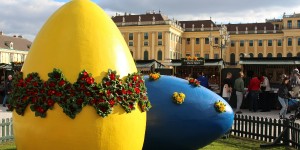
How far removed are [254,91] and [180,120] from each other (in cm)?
1171

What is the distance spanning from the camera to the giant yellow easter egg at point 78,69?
17.3 ft

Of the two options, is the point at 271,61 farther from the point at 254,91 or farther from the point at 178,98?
the point at 178,98

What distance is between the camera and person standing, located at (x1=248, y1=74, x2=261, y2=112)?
18.4m

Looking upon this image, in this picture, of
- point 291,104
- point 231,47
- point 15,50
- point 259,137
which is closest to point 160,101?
point 259,137

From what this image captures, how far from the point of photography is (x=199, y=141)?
7918 mm

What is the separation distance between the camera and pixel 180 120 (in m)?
7.67

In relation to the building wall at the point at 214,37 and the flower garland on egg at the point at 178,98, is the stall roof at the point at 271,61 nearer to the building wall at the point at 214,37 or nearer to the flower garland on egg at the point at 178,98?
the flower garland on egg at the point at 178,98

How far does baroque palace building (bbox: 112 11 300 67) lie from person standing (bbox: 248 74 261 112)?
70503 mm

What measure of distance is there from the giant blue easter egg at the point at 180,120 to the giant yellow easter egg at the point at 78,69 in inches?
67.1

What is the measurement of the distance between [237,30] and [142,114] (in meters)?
101

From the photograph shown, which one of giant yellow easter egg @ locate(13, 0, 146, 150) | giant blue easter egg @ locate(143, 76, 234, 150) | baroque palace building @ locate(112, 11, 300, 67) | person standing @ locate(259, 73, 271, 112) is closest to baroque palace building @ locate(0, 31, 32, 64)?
baroque palace building @ locate(112, 11, 300, 67)

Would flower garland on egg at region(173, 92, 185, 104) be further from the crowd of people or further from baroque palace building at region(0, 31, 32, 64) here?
baroque palace building at region(0, 31, 32, 64)

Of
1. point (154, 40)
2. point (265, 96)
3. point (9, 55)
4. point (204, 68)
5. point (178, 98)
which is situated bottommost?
point (265, 96)

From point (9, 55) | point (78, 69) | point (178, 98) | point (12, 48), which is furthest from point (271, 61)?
point (12, 48)
